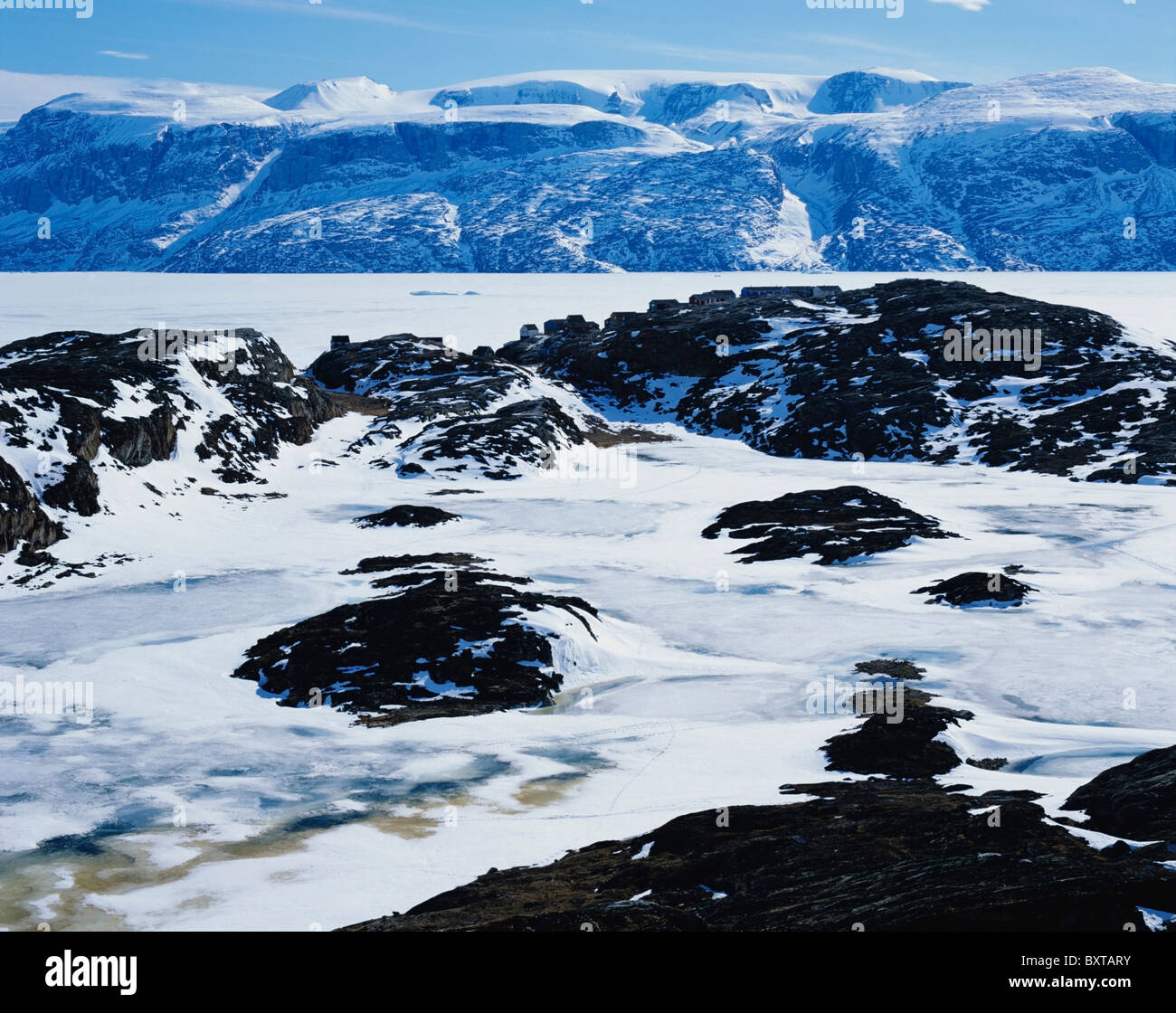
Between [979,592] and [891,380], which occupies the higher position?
[891,380]

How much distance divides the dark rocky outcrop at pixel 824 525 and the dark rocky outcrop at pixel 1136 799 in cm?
3316

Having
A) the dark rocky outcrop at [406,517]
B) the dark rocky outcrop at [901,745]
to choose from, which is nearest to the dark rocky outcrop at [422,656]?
the dark rocky outcrop at [901,745]

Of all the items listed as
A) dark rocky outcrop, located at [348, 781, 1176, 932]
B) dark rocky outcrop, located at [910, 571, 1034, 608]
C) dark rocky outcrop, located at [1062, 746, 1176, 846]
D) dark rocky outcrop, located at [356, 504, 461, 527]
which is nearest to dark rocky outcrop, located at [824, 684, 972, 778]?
dark rocky outcrop, located at [348, 781, 1176, 932]

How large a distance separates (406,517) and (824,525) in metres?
25.2

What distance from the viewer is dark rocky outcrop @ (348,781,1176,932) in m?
16.3

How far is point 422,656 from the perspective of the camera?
4066 cm

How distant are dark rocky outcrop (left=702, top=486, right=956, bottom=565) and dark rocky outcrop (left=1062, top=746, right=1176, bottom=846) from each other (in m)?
33.2

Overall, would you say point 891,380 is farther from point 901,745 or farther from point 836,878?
point 836,878

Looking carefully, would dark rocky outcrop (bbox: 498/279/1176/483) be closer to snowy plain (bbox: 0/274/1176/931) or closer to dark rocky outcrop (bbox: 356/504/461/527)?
snowy plain (bbox: 0/274/1176/931)

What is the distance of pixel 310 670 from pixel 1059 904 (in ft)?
94.0

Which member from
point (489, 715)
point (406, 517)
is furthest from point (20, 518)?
point (489, 715)

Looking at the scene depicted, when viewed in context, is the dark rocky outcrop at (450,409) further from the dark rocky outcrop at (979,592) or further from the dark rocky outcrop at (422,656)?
the dark rocky outcrop at (979,592)
